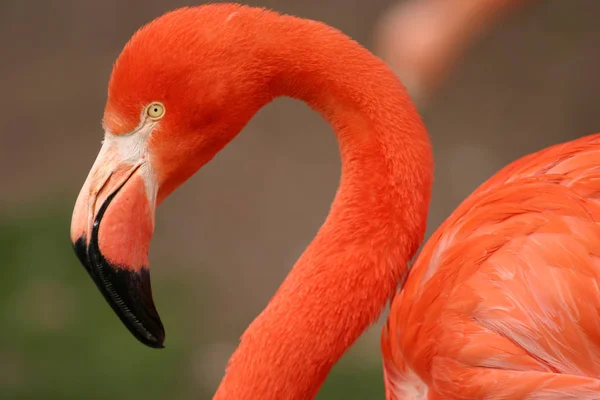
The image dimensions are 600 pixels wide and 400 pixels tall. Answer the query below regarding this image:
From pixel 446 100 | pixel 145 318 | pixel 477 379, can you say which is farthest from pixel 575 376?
pixel 446 100

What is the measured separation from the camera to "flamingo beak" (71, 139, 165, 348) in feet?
4.24

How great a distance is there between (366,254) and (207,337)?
6.60ft

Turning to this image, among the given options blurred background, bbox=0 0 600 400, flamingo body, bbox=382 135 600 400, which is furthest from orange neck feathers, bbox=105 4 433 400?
blurred background, bbox=0 0 600 400

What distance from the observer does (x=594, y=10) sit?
3.54 meters

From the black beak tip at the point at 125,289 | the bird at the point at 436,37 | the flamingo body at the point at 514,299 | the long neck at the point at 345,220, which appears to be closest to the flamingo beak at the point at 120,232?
the black beak tip at the point at 125,289

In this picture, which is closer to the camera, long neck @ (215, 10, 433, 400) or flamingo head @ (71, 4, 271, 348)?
flamingo head @ (71, 4, 271, 348)

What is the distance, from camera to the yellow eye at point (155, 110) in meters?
1.35

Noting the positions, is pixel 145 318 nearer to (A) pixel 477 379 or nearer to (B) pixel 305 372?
(B) pixel 305 372

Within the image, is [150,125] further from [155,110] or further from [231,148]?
[231,148]

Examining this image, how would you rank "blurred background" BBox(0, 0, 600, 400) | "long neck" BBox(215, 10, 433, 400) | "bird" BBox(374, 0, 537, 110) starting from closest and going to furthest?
"long neck" BBox(215, 10, 433, 400), "bird" BBox(374, 0, 537, 110), "blurred background" BBox(0, 0, 600, 400)

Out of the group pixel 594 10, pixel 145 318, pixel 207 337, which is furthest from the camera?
pixel 594 10

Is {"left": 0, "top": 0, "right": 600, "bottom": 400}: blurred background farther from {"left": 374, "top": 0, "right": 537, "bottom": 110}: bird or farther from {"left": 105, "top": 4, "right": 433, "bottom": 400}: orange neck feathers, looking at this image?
{"left": 105, "top": 4, "right": 433, "bottom": 400}: orange neck feathers

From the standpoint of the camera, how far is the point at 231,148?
368 cm

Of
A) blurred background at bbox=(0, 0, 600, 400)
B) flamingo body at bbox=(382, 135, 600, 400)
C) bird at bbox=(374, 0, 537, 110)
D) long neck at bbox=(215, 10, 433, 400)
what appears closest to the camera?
flamingo body at bbox=(382, 135, 600, 400)
